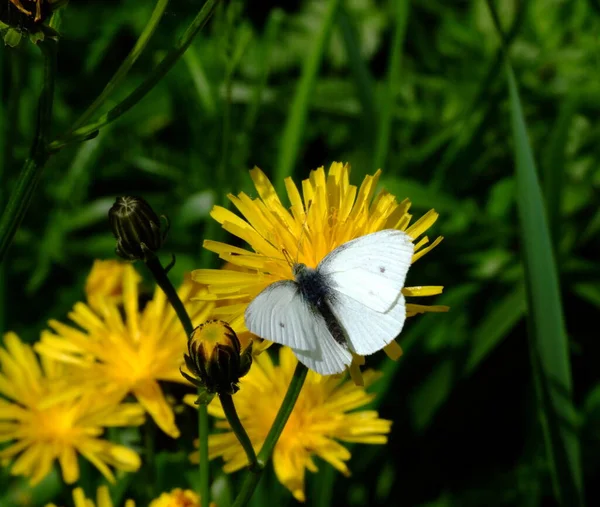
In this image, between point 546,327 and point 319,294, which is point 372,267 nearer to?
point 319,294

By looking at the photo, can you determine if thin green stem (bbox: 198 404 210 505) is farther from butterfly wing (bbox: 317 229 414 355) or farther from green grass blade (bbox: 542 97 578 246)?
green grass blade (bbox: 542 97 578 246)

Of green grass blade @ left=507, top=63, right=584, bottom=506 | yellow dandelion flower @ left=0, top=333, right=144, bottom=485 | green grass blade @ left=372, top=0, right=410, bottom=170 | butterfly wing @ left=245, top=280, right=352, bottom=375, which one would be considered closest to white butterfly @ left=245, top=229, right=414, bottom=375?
butterfly wing @ left=245, top=280, right=352, bottom=375

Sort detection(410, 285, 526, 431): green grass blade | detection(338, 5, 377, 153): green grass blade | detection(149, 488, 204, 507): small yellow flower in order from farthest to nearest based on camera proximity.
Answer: detection(338, 5, 377, 153): green grass blade → detection(410, 285, 526, 431): green grass blade → detection(149, 488, 204, 507): small yellow flower

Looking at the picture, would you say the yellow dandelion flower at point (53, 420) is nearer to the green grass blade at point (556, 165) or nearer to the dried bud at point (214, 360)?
the dried bud at point (214, 360)

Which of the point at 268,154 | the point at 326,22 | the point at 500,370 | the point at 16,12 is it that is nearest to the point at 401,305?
the point at 16,12

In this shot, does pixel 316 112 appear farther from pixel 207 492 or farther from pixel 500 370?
pixel 207 492
